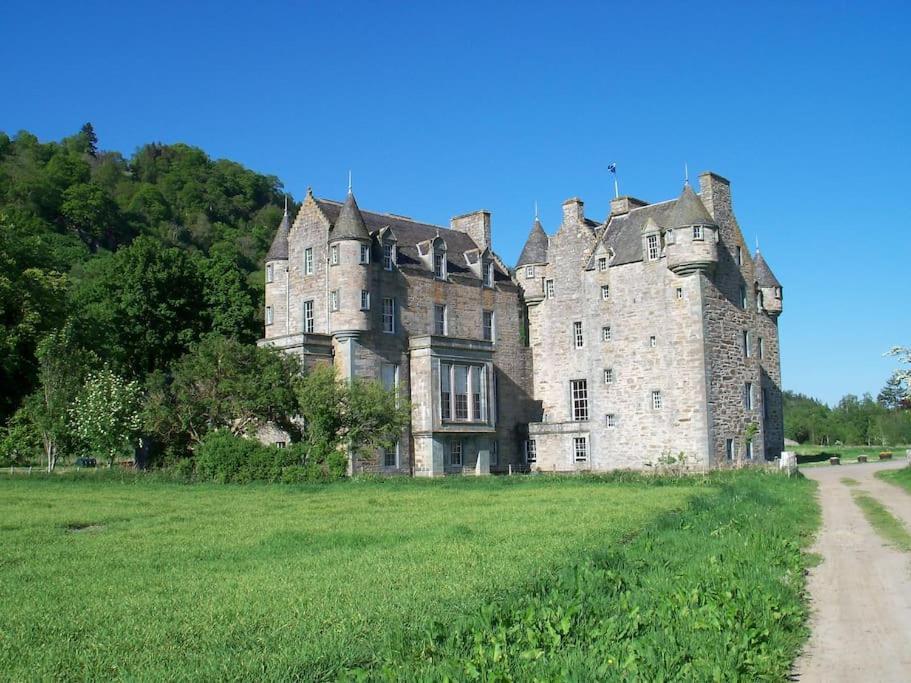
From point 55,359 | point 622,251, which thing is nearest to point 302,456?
point 55,359

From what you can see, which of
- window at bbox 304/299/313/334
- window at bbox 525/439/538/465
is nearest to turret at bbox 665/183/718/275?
window at bbox 525/439/538/465

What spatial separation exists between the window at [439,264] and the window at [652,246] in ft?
37.7

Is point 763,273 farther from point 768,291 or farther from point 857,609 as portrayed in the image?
point 857,609

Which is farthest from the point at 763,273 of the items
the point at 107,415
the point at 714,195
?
the point at 107,415

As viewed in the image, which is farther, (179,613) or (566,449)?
(566,449)

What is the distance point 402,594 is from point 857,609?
6.03m

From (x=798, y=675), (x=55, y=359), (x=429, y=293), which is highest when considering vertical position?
(x=429, y=293)

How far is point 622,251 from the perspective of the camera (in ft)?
178

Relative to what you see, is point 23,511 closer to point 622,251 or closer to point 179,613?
point 179,613

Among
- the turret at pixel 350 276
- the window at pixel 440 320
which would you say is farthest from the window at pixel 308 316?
the window at pixel 440 320

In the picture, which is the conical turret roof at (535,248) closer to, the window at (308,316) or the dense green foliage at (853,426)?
the window at (308,316)

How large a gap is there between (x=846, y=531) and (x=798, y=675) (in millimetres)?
12195

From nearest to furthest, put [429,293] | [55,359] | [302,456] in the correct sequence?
[302,456]
[55,359]
[429,293]

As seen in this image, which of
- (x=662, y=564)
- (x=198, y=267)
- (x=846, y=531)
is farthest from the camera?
(x=198, y=267)
